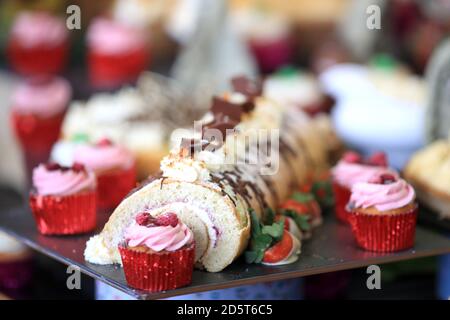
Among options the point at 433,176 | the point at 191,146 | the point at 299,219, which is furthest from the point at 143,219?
the point at 433,176

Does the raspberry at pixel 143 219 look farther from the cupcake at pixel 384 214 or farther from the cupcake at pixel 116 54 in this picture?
the cupcake at pixel 116 54

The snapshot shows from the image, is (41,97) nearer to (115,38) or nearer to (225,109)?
(115,38)

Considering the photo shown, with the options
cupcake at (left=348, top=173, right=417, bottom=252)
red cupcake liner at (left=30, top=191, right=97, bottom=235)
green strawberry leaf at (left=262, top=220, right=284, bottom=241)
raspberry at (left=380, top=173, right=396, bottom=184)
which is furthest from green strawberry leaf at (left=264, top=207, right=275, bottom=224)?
red cupcake liner at (left=30, top=191, right=97, bottom=235)

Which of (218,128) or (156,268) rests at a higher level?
(218,128)

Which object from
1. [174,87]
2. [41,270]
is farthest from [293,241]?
[174,87]

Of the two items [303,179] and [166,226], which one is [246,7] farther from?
[166,226]
